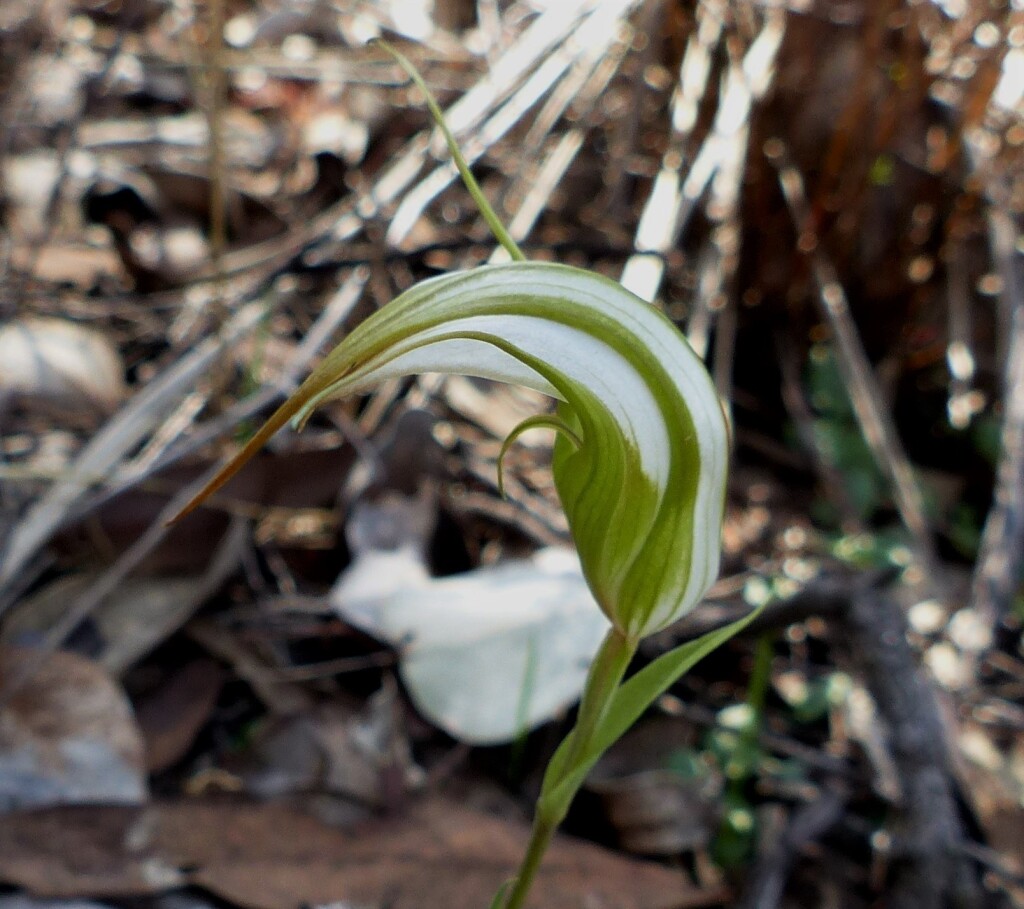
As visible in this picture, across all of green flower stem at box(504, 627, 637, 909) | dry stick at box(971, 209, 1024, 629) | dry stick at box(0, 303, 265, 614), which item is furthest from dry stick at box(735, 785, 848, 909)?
dry stick at box(0, 303, 265, 614)

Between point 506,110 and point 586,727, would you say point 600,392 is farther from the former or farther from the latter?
point 506,110

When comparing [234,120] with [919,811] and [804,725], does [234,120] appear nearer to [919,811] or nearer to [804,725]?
[804,725]

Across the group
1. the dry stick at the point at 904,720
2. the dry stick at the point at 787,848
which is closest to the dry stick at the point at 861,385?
the dry stick at the point at 904,720

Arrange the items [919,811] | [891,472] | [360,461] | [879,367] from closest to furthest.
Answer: [919,811]
[360,461]
[891,472]
[879,367]

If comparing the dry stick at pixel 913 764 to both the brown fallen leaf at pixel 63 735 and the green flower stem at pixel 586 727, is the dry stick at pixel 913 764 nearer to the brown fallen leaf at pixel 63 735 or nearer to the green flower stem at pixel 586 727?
the green flower stem at pixel 586 727

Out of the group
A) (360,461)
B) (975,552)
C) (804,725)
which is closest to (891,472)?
(975,552)

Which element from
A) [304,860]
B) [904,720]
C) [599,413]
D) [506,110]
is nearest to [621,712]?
[599,413]
